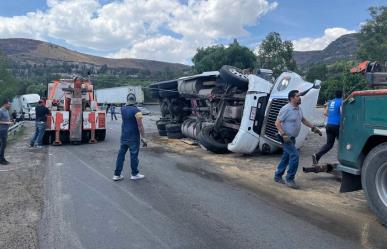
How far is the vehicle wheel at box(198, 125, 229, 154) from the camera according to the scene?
11586mm

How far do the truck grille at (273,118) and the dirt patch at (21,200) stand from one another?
530 cm

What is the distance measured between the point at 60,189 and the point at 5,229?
2.09 metres

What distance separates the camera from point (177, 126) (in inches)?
628

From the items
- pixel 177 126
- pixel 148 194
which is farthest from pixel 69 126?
pixel 148 194

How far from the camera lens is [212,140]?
1173 centimetres

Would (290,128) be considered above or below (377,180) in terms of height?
above

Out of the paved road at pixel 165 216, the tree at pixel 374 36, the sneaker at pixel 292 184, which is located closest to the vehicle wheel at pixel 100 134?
the paved road at pixel 165 216

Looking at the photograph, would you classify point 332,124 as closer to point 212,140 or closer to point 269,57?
point 212,140

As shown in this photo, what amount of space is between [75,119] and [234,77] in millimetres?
6198

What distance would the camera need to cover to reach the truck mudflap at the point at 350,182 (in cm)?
593

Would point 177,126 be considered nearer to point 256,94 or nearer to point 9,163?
point 256,94

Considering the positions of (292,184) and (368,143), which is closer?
(368,143)

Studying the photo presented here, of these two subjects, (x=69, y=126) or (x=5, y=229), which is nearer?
Answer: (x=5, y=229)

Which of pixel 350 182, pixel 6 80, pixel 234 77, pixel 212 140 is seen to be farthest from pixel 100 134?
pixel 6 80
